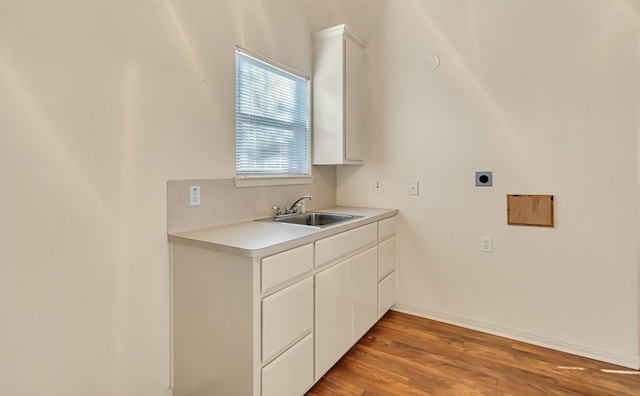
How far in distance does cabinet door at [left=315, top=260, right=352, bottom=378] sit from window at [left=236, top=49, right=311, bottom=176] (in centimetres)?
89

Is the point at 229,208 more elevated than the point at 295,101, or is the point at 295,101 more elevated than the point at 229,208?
the point at 295,101

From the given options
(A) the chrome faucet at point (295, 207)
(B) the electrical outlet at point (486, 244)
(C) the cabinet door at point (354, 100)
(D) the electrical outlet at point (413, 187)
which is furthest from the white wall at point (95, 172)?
(B) the electrical outlet at point (486, 244)

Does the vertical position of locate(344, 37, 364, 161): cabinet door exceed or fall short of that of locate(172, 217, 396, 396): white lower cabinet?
it exceeds it

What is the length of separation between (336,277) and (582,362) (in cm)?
173

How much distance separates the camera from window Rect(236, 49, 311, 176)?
2.27 meters

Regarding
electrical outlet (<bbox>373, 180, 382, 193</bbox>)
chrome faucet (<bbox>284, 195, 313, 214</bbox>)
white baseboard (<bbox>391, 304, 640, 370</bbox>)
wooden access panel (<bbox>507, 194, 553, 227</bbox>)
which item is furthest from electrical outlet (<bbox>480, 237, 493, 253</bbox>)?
chrome faucet (<bbox>284, 195, 313, 214</bbox>)

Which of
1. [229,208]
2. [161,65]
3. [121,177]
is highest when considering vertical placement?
[161,65]

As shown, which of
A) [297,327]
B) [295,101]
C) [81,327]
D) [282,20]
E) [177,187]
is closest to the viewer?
[81,327]

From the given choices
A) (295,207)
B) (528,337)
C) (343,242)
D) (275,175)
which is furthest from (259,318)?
(528,337)

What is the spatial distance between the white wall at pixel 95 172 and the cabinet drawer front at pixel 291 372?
64 centimetres

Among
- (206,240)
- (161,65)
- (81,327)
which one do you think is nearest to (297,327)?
(206,240)

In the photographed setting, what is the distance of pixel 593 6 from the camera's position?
7.18 feet

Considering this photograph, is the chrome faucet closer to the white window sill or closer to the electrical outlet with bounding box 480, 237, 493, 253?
the white window sill

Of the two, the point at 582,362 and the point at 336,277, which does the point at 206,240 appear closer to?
the point at 336,277
